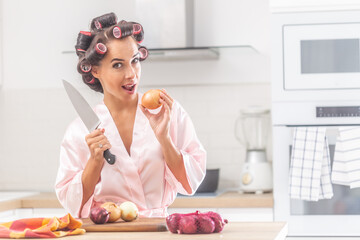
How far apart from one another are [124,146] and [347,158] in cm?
A: 130

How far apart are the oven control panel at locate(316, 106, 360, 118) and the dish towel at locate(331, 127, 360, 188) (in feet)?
0.31

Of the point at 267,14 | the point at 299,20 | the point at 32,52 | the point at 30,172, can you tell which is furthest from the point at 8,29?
the point at 299,20

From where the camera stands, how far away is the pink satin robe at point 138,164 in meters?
1.99

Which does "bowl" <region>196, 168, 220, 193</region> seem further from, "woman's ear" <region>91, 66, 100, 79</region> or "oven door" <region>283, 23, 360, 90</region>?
"woman's ear" <region>91, 66, 100, 79</region>

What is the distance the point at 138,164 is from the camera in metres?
2.02

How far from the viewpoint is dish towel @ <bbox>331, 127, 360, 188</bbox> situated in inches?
116

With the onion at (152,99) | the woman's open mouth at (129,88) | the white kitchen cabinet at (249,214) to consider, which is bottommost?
the white kitchen cabinet at (249,214)

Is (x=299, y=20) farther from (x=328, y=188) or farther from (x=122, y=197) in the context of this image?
(x=122, y=197)

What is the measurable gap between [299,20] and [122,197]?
1.51 m

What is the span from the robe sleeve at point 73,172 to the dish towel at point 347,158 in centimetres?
140

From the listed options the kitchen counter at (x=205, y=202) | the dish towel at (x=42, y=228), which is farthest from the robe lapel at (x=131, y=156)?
the kitchen counter at (x=205, y=202)

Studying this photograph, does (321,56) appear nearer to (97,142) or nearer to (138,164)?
(138,164)

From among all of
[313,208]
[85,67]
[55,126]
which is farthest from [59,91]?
[85,67]

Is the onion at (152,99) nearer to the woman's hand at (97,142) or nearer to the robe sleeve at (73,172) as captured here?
the woman's hand at (97,142)
